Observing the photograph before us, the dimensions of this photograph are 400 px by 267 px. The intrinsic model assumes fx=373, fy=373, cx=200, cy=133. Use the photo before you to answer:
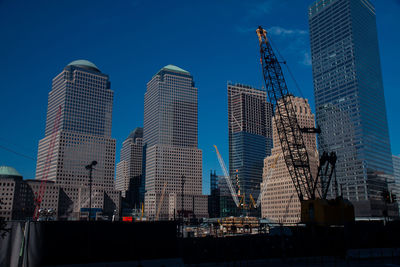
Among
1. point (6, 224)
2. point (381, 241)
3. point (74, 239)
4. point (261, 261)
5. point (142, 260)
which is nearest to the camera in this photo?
point (6, 224)

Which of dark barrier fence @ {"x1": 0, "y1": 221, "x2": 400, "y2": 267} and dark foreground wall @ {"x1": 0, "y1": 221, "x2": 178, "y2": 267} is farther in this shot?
dark barrier fence @ {"x1": 0, "y1": 221, "x2": 400, "y2": 267}

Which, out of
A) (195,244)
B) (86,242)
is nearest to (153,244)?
(86,242)

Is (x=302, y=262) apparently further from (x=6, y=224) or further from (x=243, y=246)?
(x=6, y=224)

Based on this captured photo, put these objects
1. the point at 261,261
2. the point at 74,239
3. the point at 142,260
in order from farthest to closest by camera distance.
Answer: the point at 261,261, the point at 142,260, the point at 74,239

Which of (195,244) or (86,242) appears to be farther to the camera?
(195,244)

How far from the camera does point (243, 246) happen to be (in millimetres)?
52062

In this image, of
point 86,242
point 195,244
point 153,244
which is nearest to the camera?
point 86,242

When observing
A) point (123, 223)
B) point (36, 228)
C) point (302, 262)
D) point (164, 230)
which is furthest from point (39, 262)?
point (302, 262)

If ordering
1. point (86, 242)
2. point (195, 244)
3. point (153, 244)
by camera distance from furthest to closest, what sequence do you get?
point (195, 244)
point (153, 244)
point (86, 242)

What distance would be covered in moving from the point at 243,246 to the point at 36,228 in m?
28.2

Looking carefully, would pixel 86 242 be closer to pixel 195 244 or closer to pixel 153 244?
pixel 153 244

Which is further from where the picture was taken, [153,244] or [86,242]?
[153,244]

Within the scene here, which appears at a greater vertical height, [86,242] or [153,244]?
[86,242]

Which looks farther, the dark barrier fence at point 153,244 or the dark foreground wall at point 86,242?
the dark barrier fence at point 153,244
